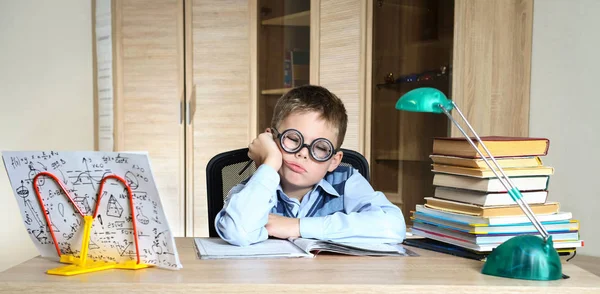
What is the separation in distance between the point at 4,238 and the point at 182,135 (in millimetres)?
1488

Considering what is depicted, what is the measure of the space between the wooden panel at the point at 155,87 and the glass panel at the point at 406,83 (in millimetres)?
1117

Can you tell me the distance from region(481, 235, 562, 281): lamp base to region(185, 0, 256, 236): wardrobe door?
240 cm

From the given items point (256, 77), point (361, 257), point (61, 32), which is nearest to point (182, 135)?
point (256, 77)

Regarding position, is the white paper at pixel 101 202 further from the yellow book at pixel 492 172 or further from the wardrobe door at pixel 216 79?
the wardrobe door at pixel 216 79

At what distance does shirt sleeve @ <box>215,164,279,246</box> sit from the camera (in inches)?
49.3

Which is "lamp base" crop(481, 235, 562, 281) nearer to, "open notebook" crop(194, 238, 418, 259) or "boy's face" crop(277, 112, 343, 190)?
"open notebook" crop(194, 238, 418, 259)

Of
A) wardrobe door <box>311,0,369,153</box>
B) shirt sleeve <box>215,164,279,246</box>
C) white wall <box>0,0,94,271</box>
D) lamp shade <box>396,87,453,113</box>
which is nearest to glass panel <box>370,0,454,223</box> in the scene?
wardrobe door <box>311,0,369,153</box>

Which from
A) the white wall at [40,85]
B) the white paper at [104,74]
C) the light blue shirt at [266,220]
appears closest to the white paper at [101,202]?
the light blue shirt at [266,220]

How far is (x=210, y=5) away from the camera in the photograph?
3.35m

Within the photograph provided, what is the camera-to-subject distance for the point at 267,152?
1.41 m

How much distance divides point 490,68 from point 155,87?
70.3 inches

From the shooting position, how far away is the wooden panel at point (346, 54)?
293 centimetres

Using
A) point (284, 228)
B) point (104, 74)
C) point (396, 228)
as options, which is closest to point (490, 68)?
point (396, 228)

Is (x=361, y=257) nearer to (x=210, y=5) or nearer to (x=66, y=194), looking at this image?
(x=66, y=194)
